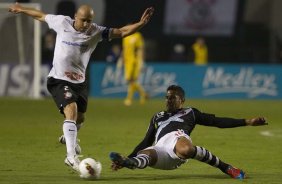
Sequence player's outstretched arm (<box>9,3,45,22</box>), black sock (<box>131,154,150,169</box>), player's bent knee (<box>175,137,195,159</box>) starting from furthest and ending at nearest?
player's outstretched arm (<box>9,3,45,22</box>) < player's bent knee (<box>175,137,195,159</box>) < black sock (<box>131,154,150,169</box>)

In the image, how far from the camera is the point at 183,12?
1214 inches

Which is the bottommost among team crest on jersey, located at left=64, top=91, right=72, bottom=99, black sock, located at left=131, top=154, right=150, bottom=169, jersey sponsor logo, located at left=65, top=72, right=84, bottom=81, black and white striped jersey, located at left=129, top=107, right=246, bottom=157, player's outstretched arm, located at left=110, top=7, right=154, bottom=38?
black sock, located at left=131, top=154, right=150, bottom=169

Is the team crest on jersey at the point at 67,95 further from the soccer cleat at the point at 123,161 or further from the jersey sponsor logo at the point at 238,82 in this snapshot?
the jersey sponsor logo at the point at 238,82

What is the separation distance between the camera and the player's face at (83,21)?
9711 mm

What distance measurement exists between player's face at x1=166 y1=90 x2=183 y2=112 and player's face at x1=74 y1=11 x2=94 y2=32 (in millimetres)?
Answer: 1411

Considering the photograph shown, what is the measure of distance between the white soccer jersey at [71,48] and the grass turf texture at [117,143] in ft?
3.81

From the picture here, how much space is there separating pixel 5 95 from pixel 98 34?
14816 mm

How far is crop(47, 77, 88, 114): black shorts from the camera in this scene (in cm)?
984

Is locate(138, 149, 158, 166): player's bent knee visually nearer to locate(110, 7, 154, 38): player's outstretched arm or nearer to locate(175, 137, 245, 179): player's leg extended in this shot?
locate(175, 137, 245, 179): player's leg extended

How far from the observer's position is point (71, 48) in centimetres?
Result: 1001

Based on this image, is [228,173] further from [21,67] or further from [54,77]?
[21,67]

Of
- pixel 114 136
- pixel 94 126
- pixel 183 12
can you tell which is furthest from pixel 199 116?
pixel 183 12

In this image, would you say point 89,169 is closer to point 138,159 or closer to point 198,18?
point 138,159

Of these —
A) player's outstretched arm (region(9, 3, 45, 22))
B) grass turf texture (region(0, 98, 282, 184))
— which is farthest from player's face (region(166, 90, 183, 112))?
player's outstretched arm (region(9, 3, 45, 22))
